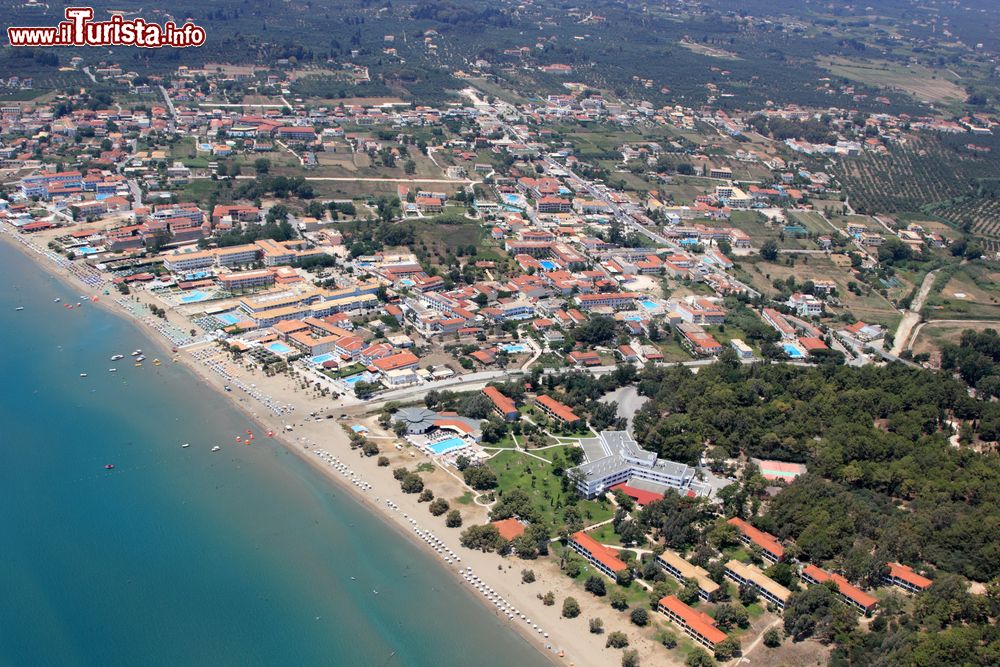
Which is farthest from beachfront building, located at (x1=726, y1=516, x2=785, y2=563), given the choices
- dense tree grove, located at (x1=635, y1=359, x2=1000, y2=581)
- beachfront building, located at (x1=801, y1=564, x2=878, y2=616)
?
beachfront building, located at (x1=801, y1=564, x2=878, y2=616)

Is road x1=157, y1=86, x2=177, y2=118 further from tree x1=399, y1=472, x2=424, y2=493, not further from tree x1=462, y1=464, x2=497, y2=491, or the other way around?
tree x1=462, y1=464, x2=497, y2=491

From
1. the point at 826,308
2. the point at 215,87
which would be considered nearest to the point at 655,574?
the point at 826,308

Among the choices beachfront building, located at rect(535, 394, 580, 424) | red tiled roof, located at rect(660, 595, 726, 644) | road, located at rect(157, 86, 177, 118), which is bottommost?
road, located at rect(157, 86, 177, 118)

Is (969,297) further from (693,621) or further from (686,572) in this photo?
(693,621)

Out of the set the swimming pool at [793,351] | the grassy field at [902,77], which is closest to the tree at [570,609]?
the swimming pool at [793,351]

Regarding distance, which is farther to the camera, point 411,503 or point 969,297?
point 969,297
